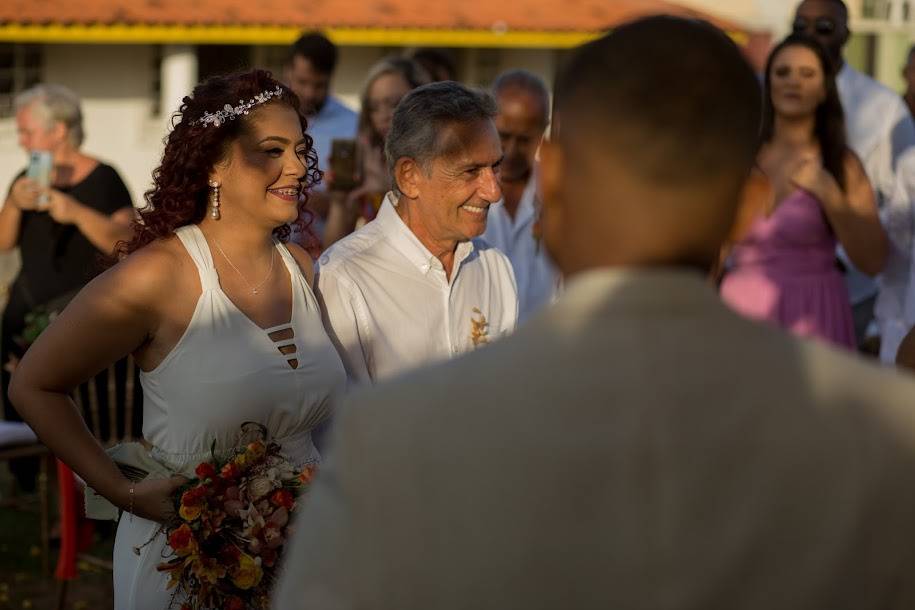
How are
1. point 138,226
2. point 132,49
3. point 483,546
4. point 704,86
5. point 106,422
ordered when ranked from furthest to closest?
point 132,49
point 106,422
point 138,226
point 704,86
point 483,546

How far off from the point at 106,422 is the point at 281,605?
18.0ft

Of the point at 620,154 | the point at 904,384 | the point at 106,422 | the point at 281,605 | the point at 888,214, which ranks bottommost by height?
the point at 106,422

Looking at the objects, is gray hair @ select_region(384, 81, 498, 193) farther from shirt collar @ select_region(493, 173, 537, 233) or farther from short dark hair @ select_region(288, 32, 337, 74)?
short dark hair @ select_region(288, 32, 337, 74)

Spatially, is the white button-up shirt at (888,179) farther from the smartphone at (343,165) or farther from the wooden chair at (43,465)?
the wooden chair at (43,465)

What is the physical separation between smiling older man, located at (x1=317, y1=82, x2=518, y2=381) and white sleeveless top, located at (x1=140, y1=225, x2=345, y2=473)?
1.10 feet

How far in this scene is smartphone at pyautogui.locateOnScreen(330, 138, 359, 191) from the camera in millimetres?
7160

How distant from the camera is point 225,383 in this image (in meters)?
3.94

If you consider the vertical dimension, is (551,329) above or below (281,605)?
above

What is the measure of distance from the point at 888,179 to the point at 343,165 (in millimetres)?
3042

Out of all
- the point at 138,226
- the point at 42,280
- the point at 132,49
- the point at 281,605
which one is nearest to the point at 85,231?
the point at 42,280

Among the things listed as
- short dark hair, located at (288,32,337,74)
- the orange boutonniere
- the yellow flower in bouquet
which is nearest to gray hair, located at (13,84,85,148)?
short dark hair, located at (288,32,337,74)

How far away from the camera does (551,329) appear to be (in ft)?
5.23

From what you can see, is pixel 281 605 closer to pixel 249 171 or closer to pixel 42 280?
pixel 249 171

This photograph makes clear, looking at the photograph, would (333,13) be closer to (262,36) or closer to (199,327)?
(262,36)
